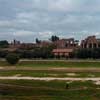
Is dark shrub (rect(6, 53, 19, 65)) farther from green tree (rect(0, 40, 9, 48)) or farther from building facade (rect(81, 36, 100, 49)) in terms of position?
green tree (rect(0, 40, 9, 48))

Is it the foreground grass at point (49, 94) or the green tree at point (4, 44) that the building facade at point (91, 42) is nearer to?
the green tree at point (4, 44)

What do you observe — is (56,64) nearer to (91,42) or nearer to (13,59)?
(13,59)

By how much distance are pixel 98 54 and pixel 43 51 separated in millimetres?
16277

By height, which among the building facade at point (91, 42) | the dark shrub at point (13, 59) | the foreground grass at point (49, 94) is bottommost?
the foreground grass at point (49, 94)

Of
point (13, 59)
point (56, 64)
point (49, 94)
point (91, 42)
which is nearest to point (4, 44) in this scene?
point (91, 42)

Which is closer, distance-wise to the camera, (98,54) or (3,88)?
(3,88)

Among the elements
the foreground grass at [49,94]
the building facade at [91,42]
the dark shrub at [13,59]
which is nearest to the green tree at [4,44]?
the building facade at [91,42]

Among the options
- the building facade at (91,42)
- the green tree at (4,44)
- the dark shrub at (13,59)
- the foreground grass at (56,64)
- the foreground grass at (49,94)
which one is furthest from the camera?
the green tree at (4,44)

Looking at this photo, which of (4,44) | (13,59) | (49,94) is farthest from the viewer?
(4,44)

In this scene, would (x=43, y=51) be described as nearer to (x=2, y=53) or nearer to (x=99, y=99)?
(x=2, y=53)

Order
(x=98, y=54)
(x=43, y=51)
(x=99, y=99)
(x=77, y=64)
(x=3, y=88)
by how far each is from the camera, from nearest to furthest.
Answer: (x=99, y=99) < (x=3, y=88) < (x=77, y=64) < (x=98, y=54) < (x=43, y=51)

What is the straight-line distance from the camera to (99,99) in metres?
30.7

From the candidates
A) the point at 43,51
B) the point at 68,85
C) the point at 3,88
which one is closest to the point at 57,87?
the point at 68,85

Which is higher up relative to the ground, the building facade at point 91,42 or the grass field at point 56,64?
the building facade at point 91,42
